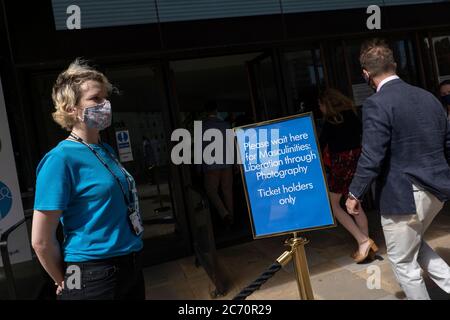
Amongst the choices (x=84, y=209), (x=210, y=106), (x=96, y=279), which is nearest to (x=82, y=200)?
(x=84, y=209)

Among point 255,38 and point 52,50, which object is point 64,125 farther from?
point 255,38

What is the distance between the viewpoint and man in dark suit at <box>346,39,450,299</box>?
250 cm

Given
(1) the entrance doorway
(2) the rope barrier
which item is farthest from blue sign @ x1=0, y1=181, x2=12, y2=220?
(2) the rope barrier

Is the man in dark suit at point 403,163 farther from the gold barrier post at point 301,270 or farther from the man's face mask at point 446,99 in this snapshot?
the man's face mask at point 446,99

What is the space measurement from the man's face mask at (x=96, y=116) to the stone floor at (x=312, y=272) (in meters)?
2.28

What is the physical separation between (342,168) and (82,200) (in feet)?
9.22

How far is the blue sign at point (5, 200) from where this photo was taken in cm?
400

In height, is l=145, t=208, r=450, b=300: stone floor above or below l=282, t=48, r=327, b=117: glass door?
below

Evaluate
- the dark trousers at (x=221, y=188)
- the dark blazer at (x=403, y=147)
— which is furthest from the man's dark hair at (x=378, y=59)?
the dark trousers at (x=221, y=188)

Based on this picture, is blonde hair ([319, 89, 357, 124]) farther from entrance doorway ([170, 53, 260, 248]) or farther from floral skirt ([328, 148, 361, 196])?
entrance doorway ([170, 53, 260, 248])

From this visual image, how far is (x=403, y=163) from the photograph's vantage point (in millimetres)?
2527

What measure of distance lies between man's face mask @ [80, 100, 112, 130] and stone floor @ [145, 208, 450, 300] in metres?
2.28

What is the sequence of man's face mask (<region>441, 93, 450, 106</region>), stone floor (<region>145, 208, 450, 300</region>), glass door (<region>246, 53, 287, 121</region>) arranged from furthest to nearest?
glass door (<region>246, 53, 287, 121</region>), man's face mask (<region>441, 93, 450, 106</region>), stone floor (<region>145, 208, 450, 300</region>)
